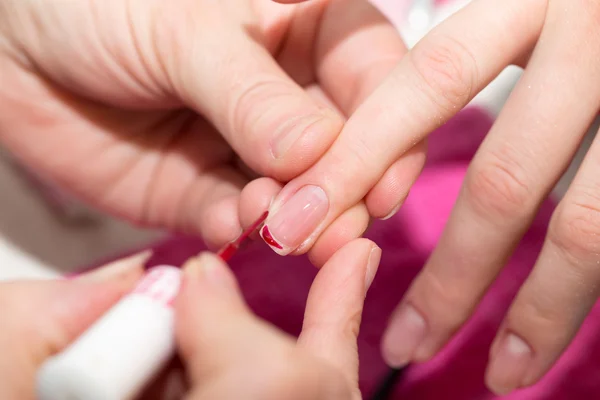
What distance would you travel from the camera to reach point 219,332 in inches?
13.5

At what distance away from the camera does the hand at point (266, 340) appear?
12.5 inches

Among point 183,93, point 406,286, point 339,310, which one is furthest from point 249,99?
point 406,286

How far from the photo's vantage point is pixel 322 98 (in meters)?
0.72

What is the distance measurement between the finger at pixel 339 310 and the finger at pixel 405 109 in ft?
0.23

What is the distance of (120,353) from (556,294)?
0.44 metres

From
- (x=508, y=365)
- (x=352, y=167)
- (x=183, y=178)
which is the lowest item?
(x=508, y=365)

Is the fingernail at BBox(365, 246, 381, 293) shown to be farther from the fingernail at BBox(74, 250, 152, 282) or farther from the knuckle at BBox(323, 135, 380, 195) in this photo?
the fingernail at BBox(74, 250, 152, 282)

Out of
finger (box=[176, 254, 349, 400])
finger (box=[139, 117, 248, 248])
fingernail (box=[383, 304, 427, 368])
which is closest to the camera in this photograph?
finger (box=[176, 254, 349, 400])

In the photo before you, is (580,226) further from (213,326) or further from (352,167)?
(213,326)

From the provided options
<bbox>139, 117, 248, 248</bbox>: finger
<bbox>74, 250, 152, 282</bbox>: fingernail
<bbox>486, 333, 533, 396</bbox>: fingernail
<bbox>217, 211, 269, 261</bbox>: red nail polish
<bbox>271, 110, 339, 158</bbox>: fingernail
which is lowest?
<bbox>486, 333, 533, 396</bbox>: fingernail

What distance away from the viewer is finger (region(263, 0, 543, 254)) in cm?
53

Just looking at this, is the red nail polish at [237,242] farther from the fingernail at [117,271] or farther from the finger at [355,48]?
the finger at [355,48]

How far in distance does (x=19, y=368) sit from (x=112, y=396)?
15 centimetres

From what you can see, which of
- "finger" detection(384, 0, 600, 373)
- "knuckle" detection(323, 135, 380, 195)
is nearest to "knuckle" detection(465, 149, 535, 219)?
"finger" detection(384, 0, 600, 373)
